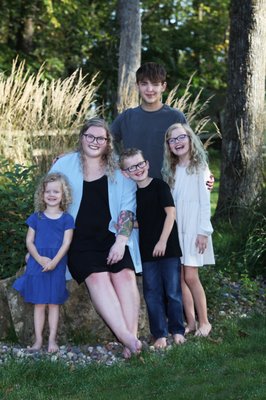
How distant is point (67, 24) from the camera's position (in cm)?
1959

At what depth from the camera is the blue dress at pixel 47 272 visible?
17.5 feet

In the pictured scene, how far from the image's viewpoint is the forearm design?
5410 mm

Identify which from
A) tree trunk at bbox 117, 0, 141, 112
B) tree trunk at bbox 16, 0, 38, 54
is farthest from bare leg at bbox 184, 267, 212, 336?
tree trunk at bbox 16, 0, 38, 54

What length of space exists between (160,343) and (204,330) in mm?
401

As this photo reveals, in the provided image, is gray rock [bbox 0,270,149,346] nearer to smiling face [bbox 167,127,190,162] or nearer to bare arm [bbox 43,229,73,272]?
bare arm [bbox 43,229,73,272]

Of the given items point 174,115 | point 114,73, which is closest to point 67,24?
point 114,73

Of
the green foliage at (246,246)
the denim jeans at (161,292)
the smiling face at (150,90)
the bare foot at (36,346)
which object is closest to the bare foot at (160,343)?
the denim jeans at (161,292)

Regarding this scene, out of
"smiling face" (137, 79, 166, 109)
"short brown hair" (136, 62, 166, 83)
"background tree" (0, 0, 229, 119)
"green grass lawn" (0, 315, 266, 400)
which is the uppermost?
"background tree" (0, 0, 229, 119)

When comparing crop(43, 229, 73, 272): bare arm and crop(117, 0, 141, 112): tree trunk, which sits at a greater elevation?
crop(117, 0, 141, 112): tree trunk

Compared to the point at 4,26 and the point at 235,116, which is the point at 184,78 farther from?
the point at 235,116

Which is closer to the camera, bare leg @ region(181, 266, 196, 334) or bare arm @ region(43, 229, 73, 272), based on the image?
bare arm @ region(43, 229, 73, 272)

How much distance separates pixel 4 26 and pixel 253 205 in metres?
12.3

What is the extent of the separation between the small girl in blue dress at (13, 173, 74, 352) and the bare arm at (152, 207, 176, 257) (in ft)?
1.86

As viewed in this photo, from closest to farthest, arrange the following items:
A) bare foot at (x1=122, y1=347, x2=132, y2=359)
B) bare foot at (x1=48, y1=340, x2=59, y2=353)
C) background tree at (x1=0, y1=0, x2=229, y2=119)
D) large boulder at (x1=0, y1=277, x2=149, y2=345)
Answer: bare foot at (x1=122, y1=347, x2=132, y2=359)
bare foot at (x1=48, y1=340, x2=59, y2=353)
large boulder at (x1=0, y1=277, x2=149, y2=345)
background tree at (x1=0, y1=0, x2=229, y2=119)
